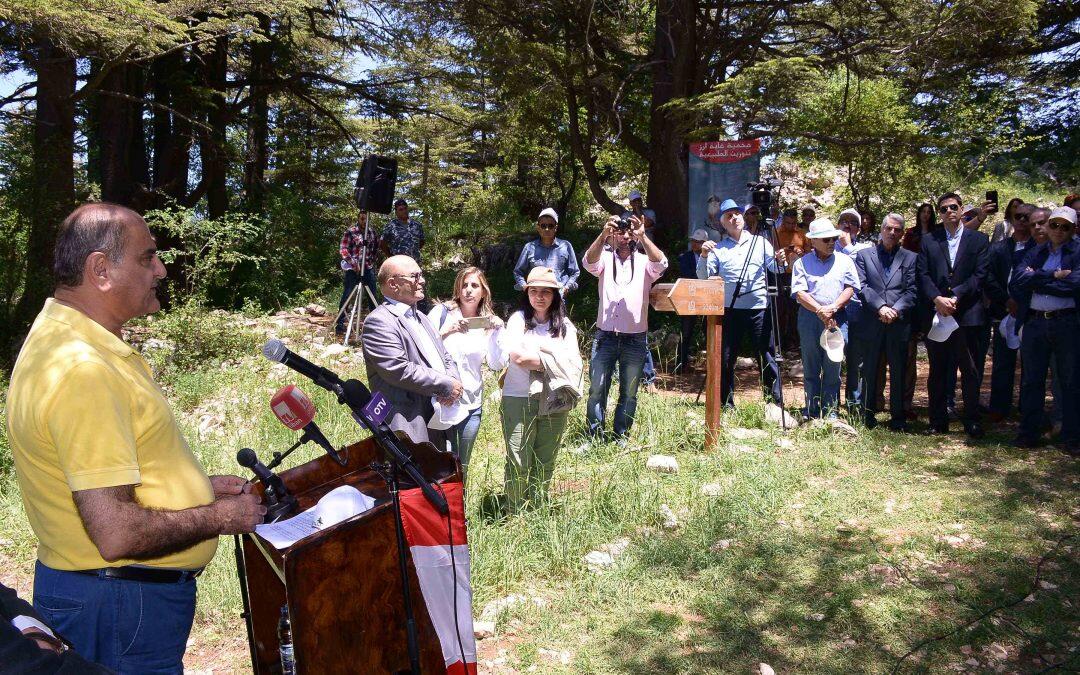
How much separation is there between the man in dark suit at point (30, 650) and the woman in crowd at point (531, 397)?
3539 millimetres

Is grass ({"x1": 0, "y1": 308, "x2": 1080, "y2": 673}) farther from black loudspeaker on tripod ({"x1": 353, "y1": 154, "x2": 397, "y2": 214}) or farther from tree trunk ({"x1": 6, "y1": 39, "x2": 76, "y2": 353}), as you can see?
tree trunk ({"x1": 6, "y1": 39, "x2": 76, "y2": 353})

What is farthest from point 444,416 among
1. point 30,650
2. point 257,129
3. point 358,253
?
point 257,129

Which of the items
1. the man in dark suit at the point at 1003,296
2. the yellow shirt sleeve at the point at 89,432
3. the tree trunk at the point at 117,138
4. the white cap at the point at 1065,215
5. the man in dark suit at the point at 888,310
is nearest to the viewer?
the yellow shirt sleeve at the point at 89,432

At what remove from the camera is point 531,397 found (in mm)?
5184

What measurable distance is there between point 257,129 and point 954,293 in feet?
46.7

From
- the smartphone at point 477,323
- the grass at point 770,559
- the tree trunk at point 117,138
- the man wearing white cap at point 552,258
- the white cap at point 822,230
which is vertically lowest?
the grass at point 770,559

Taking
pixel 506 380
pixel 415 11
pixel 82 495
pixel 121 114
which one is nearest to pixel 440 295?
pixel 415 11

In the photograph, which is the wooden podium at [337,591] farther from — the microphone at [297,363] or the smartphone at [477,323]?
the smartphone at [477,323]

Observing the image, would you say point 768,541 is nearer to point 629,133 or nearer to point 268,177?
point 629,133

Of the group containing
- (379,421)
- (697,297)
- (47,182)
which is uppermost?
(47,182)

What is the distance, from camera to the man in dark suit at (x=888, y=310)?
7238mm

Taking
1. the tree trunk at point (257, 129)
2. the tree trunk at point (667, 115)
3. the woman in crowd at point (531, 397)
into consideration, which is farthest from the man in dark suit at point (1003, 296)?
the tree trunk at point (257, 129)

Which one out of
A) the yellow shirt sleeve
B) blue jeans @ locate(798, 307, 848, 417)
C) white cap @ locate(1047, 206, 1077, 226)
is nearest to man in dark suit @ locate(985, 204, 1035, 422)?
white cap @ locate(1047, 206, 1077, 226)

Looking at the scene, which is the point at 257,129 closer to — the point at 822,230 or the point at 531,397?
the point at 822,230
